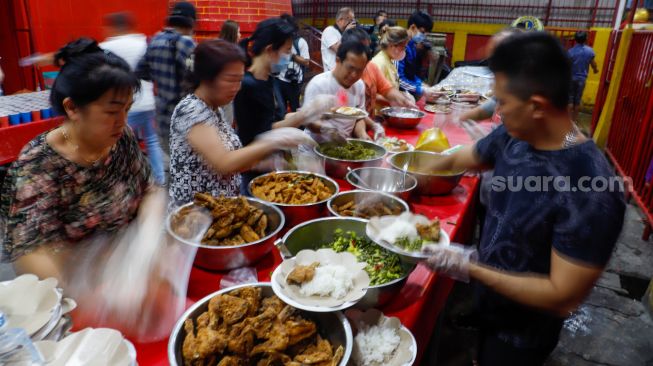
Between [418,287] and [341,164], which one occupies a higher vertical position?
[341,164]

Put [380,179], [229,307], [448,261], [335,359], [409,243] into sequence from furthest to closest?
[380,179] < [409,243] < [448,261] < [229,307] < [335,359]

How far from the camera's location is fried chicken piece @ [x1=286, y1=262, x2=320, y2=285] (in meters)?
1.34

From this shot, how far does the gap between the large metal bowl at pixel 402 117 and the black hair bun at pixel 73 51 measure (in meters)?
3.01

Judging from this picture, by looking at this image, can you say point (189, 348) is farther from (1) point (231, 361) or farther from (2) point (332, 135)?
(2) point (332, 135)

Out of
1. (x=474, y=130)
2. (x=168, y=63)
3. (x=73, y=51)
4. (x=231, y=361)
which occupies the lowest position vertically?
(x=231, y=361)

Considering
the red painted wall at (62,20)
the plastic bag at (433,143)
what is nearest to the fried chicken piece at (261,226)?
the plastic bag at (433,143)

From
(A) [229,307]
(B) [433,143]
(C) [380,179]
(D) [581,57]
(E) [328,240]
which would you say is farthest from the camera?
(D) [581,57]

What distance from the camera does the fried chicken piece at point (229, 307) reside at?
1.25 meters

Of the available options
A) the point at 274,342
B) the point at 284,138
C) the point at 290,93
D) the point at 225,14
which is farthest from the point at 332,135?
the point at 225,14

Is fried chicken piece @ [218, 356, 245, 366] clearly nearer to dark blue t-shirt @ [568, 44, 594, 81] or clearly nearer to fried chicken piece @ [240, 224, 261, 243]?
fried chicken piece @ [240, 224, 261, 243]

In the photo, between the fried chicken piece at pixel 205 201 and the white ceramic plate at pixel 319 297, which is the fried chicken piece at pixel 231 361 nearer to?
the white ceramic plate at pixel 319 297

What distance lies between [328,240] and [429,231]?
473 millimetres

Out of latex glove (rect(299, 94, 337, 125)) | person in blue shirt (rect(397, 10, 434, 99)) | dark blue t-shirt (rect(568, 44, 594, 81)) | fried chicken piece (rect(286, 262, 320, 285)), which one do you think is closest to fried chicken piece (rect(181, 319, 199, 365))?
fried chicken piece (rect(286, 262, 320, 285))

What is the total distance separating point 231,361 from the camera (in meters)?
1.13
